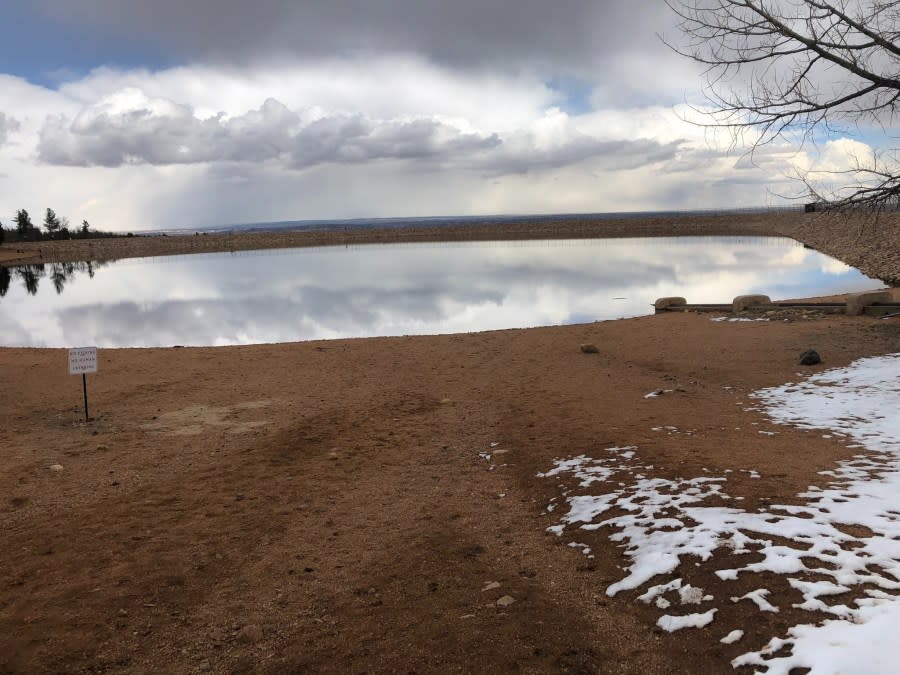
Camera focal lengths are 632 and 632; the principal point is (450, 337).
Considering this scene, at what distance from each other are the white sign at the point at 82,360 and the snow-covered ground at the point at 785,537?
689 centimetres

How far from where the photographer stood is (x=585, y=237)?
88.8 metres

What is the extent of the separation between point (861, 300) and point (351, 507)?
1520 centimetres

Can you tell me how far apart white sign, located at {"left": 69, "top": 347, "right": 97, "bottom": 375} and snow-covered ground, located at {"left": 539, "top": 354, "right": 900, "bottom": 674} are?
6.89 m

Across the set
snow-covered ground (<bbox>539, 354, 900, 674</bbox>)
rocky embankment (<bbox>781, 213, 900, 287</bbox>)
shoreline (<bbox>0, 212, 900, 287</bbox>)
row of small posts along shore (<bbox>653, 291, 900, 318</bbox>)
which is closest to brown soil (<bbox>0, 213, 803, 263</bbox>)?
shoreline (<bbox>0, 212, 900, 287</bbox>)

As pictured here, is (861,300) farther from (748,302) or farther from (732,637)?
(732,637)

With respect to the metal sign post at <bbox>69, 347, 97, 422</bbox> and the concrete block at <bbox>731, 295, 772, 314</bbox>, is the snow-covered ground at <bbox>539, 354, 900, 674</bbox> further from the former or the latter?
the concrete block at <bbox>731, 295, 772, 314</bbox>

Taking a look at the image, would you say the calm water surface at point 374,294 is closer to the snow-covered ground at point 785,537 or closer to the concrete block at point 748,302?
the concrete block at point 748,302

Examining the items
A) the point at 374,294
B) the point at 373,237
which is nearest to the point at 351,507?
the point at 374,294

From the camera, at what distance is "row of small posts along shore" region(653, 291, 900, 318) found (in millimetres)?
16000

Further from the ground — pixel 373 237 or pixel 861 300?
pixel 373 237

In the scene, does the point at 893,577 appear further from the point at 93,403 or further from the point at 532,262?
the point at 532,262

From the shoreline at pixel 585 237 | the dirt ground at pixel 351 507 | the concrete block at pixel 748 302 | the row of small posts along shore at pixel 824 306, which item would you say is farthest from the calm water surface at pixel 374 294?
the dirt ground at pixel 351 507

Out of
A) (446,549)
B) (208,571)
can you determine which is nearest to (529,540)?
(446,549)

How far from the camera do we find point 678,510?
5.17 m
